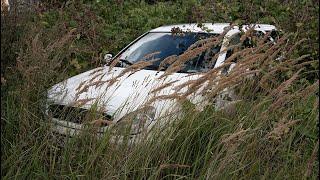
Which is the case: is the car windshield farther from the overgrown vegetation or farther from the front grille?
the front grille

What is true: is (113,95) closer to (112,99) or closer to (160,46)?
(112,99)

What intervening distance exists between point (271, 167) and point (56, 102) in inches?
75.1

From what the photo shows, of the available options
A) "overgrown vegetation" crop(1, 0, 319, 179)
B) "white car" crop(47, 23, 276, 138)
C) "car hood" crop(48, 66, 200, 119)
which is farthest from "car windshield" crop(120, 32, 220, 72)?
"overgrown vegetation" crop(1, 0, 319, 179)

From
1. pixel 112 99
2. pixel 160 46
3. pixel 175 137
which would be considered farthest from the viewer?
pixel 160 46

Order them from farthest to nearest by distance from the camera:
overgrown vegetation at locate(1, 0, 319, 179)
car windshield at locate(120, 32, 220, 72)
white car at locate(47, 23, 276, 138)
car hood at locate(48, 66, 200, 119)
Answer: car windshield at locate(120, 32, 220, 72) < car hood at locate(48, 66, 200, 119) < white car at locate(47, 23, 276, 138) < overgrown vegetation at locate(1, 0, 319, 179)

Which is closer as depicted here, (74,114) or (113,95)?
(74,114)

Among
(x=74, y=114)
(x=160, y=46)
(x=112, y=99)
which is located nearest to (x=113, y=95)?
(x=112, y=99)

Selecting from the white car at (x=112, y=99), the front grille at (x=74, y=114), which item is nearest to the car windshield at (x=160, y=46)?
the white car at (x=112, y=99)

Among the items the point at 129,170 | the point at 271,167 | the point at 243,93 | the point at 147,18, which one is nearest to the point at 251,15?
the point at 243,93

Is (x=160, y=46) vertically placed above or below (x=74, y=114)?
below

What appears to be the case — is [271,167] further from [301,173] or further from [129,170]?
[129,170]

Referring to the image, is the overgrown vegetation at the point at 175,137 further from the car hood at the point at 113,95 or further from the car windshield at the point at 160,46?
the car windshield at the point at 160,46

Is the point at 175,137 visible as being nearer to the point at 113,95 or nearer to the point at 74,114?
the point at 74,114

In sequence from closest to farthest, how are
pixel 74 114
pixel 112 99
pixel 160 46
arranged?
pixel 74 114 < pixel 112 99 < pixel 160 46
